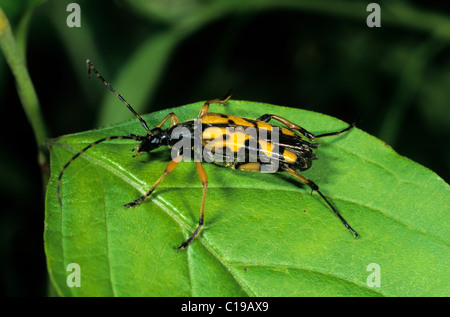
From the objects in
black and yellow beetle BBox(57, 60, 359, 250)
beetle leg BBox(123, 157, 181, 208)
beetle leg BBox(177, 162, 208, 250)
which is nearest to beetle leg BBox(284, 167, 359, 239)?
black and yellow beetle BBox(57, 60, 359, 250)

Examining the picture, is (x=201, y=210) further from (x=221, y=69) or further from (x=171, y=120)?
(x=221, y=69)

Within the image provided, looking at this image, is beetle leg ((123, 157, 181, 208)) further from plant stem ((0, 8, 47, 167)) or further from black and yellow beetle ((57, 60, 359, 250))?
plant stem ((0, 8, 47, 167))

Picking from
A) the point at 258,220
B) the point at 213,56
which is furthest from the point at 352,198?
the point at 213,56

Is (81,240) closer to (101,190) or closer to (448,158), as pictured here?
(101,190)

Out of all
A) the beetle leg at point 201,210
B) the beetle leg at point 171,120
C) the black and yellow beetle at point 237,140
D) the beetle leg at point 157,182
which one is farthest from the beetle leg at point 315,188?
the beetle leg at point 171,120

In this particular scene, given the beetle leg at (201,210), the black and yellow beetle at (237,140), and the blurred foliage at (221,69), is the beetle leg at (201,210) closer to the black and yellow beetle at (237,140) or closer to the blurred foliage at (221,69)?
the black and yellow beetle at (237,140)

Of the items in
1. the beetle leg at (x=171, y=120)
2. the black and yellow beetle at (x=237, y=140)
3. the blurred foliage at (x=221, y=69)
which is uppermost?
the blurred foliage at (x=221, y=69)
